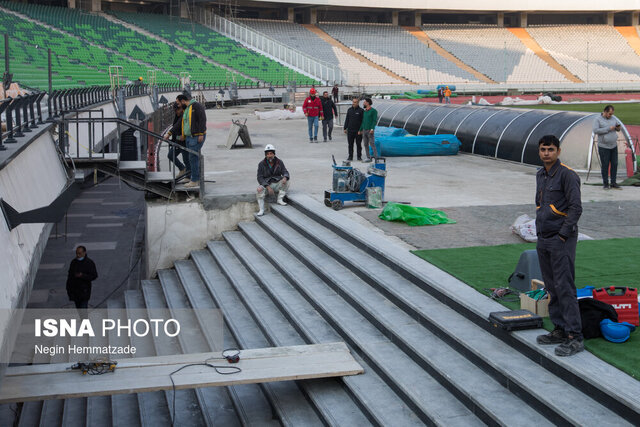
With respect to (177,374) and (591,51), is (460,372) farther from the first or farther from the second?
(591,51)

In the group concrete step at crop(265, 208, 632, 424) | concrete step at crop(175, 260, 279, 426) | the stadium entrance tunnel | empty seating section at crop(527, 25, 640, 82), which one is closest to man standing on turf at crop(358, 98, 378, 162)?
the stadium entrance tunnel

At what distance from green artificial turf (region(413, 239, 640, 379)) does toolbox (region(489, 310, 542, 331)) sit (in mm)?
145

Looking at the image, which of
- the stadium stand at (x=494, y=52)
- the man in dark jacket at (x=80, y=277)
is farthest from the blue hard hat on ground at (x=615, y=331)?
the stadium stand at (x=494, y=52)

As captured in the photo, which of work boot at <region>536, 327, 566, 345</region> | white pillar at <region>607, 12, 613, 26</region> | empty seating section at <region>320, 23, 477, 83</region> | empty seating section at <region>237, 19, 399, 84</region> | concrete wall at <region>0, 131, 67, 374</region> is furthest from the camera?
white pillar at <region>607, 12, 613, 26</region>

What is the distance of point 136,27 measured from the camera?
6097 centimetres

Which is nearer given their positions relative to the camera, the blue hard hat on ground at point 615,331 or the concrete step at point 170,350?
the blue hard hat on ground at point 615,331

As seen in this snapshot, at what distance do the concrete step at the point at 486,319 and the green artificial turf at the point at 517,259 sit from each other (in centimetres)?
21

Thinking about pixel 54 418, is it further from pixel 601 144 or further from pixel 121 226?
pixel 121 226

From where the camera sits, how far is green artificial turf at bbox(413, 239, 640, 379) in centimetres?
818

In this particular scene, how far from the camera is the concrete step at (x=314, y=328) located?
6465 mm

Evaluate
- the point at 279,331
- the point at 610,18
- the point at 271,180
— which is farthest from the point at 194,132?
the point at 610,18

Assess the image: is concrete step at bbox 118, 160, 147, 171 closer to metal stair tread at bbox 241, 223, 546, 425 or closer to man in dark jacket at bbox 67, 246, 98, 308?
man in dark jacket at bbox 67, 246, 98, 308

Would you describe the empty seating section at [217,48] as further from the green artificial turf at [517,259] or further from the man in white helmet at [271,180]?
the green artificial turf at [517,259]

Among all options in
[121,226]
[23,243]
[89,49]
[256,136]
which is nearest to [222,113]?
[89,49]
